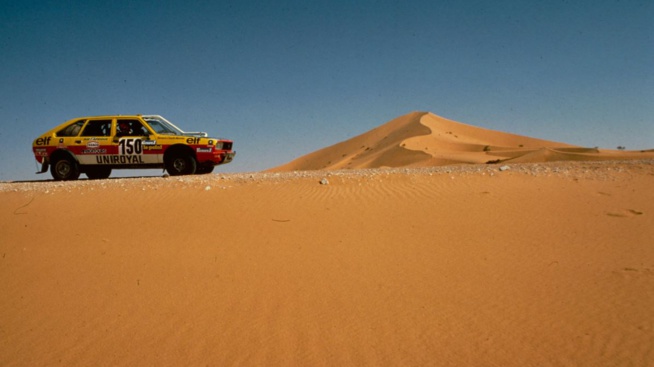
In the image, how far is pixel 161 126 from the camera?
10.2 meters

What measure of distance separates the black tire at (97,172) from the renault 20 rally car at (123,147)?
221 millimetres

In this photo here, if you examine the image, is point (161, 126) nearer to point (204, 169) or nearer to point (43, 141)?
point (204, 169)

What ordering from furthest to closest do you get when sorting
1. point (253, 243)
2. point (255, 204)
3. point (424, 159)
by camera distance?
point (424, 159)
point (255, 204)
point (253, 243)

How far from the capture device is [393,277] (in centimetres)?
398

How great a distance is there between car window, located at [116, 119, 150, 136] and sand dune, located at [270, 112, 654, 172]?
43.2ft

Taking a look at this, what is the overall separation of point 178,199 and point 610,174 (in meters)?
8.21

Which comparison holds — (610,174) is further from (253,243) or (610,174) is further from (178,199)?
(178,199)

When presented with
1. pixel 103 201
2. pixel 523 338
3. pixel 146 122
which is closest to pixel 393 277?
pixel 523 338

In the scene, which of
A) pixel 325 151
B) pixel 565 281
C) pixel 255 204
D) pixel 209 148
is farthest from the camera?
pixel 325 151

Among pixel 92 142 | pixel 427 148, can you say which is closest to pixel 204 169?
pixel 92 142

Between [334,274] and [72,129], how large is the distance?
9429 mm

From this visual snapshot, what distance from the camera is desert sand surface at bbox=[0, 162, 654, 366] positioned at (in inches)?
114

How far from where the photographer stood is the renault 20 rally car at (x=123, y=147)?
983 cm

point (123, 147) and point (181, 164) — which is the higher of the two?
point (123, 147)
